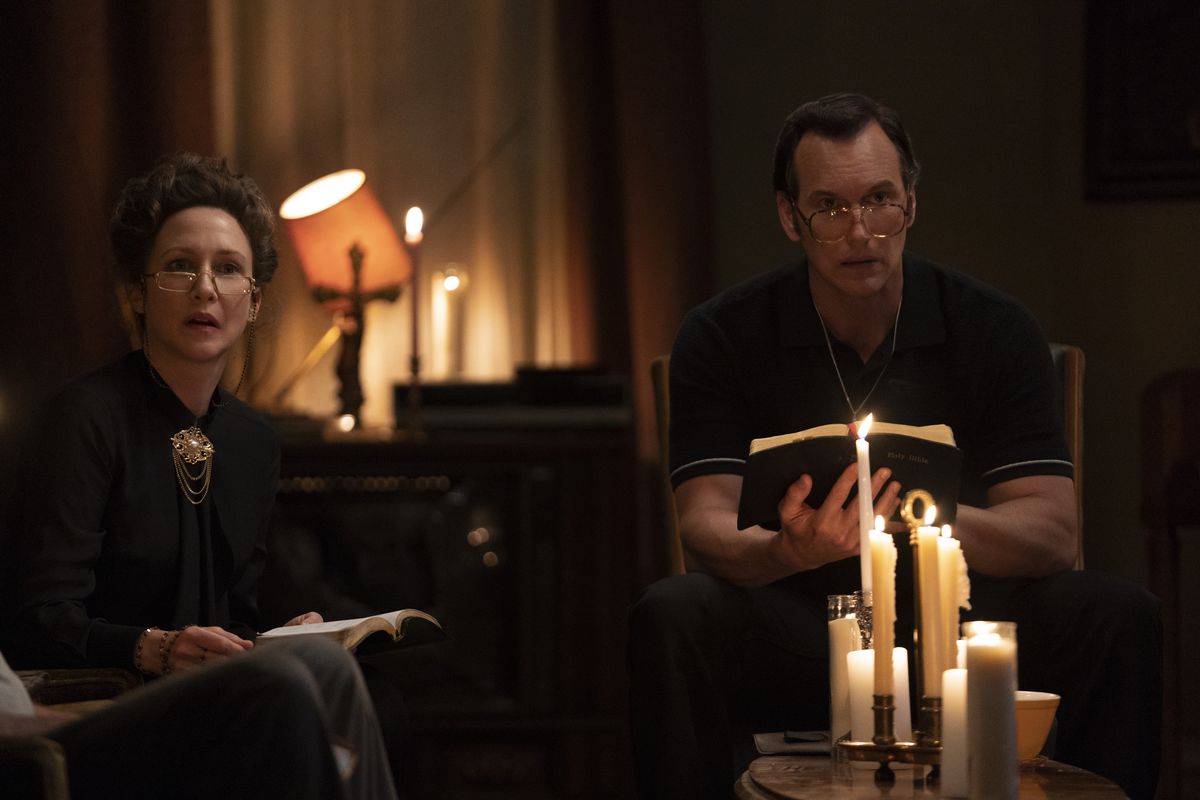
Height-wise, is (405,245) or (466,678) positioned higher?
(405,245)

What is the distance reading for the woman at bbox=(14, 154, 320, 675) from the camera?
5.28ft

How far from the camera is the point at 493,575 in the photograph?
109 inches

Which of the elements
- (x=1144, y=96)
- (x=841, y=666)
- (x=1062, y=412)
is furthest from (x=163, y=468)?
(x=1144, y=96)

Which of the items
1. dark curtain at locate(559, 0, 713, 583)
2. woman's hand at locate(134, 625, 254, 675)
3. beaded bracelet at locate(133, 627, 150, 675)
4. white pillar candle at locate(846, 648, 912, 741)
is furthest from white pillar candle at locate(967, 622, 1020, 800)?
dark curtain at locate(559, 0, 713, 583)

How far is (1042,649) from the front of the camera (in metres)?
1.83

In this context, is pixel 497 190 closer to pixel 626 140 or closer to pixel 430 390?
pixel 626 140

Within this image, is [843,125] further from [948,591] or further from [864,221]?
[948,591]

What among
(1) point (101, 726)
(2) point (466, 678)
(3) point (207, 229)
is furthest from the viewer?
(2) point (466, 678)

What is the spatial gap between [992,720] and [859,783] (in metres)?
0.17

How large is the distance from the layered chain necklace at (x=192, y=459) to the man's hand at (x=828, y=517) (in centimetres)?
73

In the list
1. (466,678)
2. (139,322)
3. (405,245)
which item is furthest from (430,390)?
(139,322)

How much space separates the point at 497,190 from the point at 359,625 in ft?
5.88

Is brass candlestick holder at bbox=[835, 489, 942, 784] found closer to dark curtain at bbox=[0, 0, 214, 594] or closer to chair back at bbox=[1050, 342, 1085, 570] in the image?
chair back at bbox=[1050, 342, 1085, 570]

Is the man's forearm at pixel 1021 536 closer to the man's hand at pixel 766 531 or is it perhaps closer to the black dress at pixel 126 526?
the man's hand at pixel 766 531
